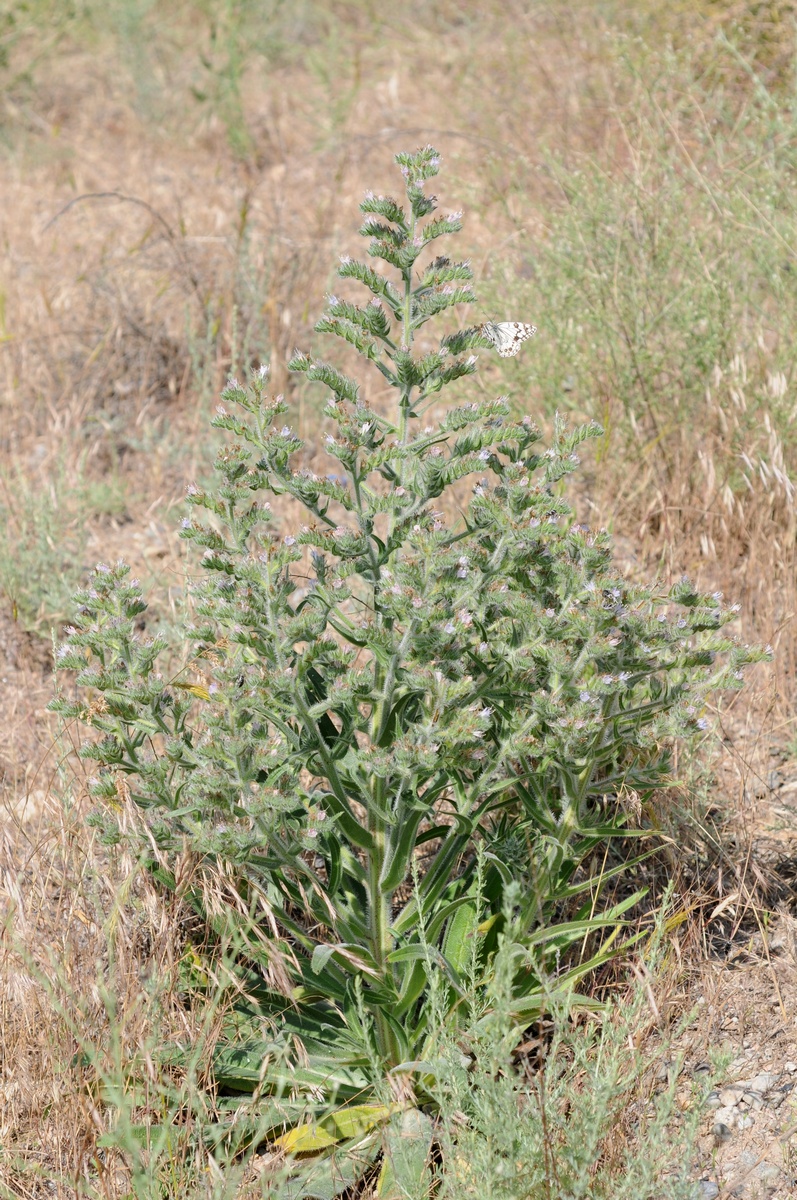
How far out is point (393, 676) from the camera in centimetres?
221

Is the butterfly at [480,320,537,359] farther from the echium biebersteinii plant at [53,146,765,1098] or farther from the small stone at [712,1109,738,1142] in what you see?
the small stone at [712,1109,738,1142]

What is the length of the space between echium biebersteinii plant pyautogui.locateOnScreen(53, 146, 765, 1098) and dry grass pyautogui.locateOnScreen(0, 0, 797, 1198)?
14.2 inches

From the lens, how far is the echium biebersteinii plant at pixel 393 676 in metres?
2.18

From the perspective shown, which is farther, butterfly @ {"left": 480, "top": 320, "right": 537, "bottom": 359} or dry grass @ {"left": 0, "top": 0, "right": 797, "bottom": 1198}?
dry grass @ {"left": 0, "top": 0, "right": 797, "bottom": 1198}

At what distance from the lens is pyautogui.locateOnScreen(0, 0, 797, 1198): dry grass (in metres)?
2.58

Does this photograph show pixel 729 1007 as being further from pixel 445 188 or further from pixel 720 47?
pixel 720 47

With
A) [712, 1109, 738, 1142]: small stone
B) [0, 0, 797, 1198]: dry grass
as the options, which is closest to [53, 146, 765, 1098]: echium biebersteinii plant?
[0, 0, 797, 1198]: dry grass

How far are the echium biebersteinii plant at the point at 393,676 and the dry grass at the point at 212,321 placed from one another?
1.18 ft

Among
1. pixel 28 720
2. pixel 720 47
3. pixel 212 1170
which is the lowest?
pixel 28 720

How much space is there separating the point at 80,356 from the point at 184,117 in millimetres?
3097

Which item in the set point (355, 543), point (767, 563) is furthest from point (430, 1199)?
point (767, 563)

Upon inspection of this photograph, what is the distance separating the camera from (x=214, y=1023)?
100 inches

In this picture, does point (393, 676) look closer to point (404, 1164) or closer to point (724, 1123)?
point (404, 1164)

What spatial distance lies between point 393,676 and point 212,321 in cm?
314
